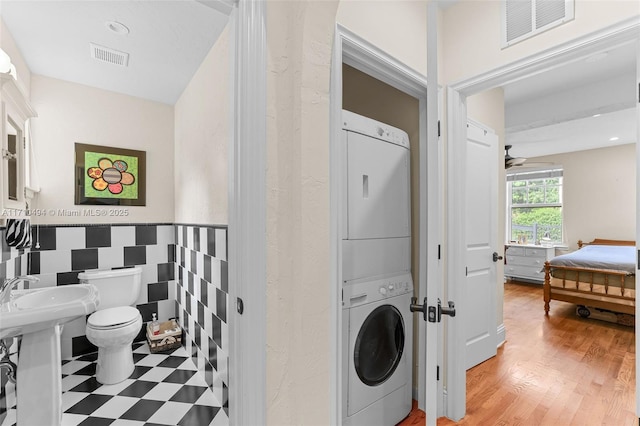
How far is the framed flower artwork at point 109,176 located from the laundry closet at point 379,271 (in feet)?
7.74

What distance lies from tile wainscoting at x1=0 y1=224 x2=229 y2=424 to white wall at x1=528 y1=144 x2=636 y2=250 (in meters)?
6.73

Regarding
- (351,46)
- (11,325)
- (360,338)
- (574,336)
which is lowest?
(574,336)

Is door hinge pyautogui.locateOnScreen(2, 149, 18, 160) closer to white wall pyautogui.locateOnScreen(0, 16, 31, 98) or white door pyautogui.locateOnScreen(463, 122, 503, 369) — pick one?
white wall pyautogui.locateOnScreen(0, 16, 31, 98)

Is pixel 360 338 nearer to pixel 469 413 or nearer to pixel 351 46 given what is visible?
pixel 469 413

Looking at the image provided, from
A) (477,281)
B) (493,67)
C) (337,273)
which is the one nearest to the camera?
(337,273)

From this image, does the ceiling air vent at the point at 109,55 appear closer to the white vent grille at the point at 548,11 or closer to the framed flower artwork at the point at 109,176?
the framed flower artwork at the point at 109,176

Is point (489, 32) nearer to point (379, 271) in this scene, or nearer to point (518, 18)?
point (518, 18)

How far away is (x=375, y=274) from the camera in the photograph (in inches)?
67.1

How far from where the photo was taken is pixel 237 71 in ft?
3.60

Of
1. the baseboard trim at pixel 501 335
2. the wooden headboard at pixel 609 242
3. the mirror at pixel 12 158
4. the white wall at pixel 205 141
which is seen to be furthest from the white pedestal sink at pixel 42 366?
the wooden headboard at pixel 609 242

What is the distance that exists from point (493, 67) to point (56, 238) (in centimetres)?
351

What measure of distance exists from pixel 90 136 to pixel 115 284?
1.37m

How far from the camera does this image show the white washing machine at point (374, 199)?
62.3 inches

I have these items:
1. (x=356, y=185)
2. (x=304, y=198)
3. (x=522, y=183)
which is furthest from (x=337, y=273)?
(x=522, y=183)
